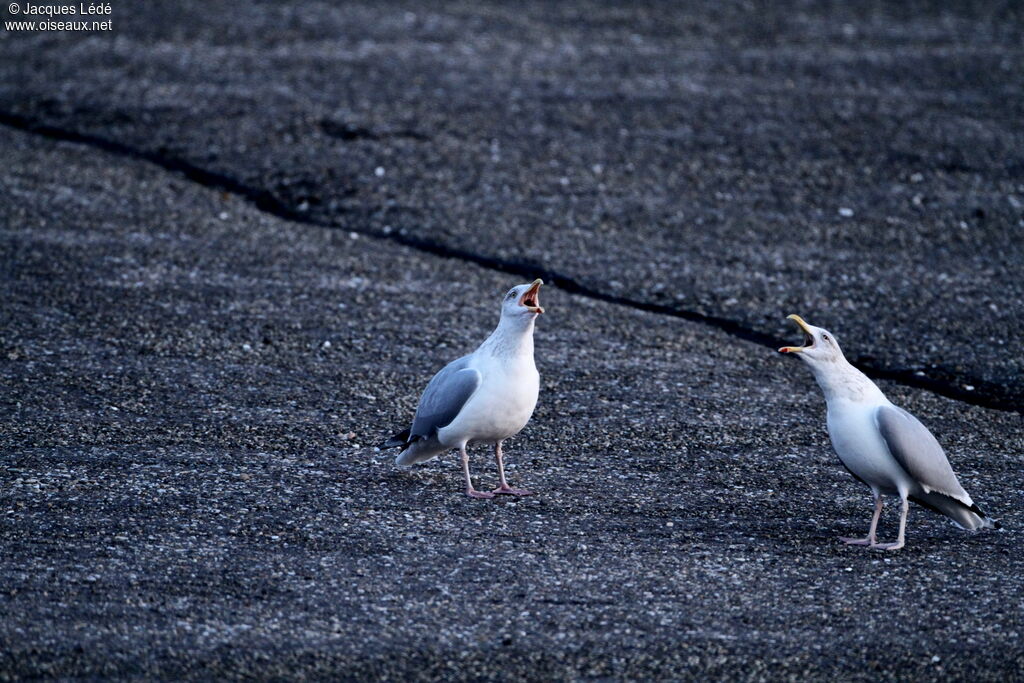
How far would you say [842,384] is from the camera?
19.3ft

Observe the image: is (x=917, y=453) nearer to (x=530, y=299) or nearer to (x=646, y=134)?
(x=530, y=299)

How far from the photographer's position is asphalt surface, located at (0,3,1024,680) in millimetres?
5117

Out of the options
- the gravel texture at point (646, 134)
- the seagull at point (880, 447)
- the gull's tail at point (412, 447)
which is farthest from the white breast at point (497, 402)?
the gravel texture at point (646, 134)

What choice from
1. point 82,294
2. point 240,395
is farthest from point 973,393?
point 82,294

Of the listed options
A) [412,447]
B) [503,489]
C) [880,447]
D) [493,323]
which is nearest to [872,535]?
[880,447]

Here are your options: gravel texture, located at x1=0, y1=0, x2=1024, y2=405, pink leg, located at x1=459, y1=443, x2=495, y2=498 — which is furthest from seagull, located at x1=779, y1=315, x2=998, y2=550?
gravel texture, located at x1=0, y1=0, x2=1024, y2=405

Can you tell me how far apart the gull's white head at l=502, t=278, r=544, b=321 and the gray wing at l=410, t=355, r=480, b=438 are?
14.0 inches

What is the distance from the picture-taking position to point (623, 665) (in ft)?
15.6

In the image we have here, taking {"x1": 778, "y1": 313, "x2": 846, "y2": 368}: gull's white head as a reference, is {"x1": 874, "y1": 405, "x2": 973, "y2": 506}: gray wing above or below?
below

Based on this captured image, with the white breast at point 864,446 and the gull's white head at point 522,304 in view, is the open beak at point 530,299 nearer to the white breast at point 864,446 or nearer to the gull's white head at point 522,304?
the gull's white head at point 522,304

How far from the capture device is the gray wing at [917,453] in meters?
5.65

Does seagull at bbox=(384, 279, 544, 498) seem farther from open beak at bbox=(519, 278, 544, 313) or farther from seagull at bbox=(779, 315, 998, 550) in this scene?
seagull at bbox=(779, 315, 998, 550)

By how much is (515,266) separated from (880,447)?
5.08 m

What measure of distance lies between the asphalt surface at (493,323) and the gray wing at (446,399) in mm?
393
